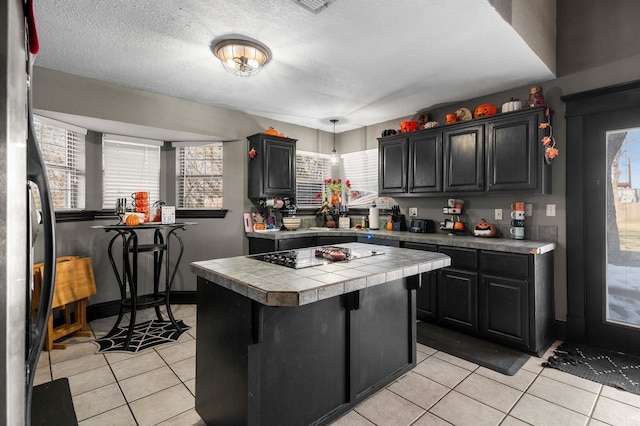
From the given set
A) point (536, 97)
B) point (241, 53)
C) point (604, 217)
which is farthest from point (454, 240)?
point (241, 53)

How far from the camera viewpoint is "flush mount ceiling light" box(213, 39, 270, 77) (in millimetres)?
2595

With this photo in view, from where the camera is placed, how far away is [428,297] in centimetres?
363

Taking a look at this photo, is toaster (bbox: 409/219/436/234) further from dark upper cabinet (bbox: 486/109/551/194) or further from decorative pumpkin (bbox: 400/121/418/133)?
decorative pumpkin (bbox: 400/121/418/133)

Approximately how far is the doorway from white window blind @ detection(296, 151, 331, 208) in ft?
11.6

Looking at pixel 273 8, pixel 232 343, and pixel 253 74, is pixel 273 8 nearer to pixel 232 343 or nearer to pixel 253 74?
pixel 253 74

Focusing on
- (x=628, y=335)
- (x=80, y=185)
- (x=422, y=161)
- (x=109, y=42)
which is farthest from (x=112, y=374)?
(x=628, y=335)

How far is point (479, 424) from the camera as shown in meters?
2.00

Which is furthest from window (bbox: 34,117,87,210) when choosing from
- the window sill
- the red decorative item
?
the red decorative item

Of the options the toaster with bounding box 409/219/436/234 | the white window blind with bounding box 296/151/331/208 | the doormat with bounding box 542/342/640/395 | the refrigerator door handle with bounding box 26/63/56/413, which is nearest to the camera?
the refrigerator door handle with bounding box 26/63/56/413

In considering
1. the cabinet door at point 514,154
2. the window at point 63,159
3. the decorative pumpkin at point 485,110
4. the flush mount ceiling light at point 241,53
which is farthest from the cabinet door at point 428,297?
the window at point 63,159

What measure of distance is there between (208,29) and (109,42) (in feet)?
3.03

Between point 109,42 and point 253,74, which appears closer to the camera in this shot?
point 109,42

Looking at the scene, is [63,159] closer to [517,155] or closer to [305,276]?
[305,276]

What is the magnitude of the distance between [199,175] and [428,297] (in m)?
3.45
